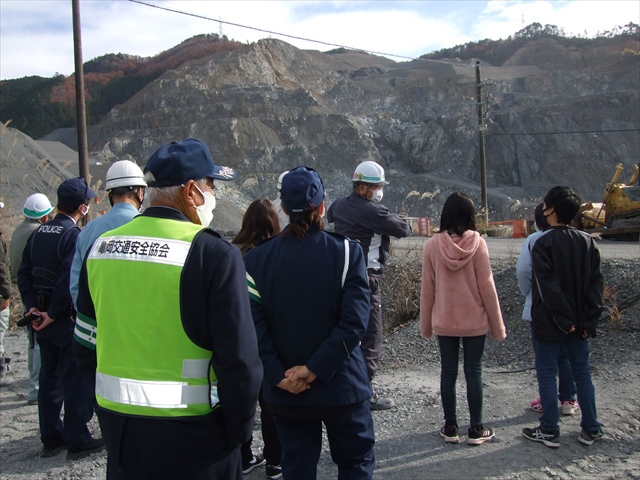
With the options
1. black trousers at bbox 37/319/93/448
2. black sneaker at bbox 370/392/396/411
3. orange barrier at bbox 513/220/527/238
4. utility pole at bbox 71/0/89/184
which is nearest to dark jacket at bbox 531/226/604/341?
black sneaker at bbox 370/392/396/411

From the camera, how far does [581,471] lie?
12.6ft

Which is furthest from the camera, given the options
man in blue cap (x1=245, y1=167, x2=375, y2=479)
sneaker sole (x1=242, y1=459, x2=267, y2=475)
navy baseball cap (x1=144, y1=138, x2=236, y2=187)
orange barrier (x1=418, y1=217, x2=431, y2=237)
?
orange barrier (x1=418, y1=217, x2=431, y2=237)

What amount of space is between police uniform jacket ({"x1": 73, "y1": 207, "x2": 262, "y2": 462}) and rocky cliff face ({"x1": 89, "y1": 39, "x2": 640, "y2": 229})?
36.3 metres

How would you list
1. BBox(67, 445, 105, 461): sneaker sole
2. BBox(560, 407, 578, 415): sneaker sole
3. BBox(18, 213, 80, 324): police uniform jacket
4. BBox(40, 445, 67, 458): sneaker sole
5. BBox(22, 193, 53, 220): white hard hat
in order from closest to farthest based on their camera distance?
BBox(67, 445, 105, 461): sneaker sole → BBox(40, 445, 67, 458): sneaker sole → BBox(18, 213, 80, 324): police uniform jacket → BBox(560, 407, 578, 415): sneaker sole → BBox(22, 193, 53, 220): white hard hat

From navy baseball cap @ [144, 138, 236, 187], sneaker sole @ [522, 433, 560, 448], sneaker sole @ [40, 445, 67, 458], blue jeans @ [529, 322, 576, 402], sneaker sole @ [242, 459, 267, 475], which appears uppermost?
navy baseball cap @ [144, 138, 236, 187]

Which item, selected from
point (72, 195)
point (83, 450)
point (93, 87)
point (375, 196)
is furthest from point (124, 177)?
point (93, 87)

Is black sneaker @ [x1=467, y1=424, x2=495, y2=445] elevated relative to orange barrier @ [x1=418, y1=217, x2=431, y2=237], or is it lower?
lower

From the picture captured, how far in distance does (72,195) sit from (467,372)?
11.0ft

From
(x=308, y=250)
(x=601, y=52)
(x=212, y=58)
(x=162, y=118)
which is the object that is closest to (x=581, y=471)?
(x=308, y=250)

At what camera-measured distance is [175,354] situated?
204cm

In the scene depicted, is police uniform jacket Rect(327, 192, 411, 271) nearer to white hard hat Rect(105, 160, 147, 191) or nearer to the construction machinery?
white hard hat Rect(105, 160, 147, 191)

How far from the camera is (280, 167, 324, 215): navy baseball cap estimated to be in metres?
2.95

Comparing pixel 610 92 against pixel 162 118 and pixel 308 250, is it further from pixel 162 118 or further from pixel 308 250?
pixel 308 250

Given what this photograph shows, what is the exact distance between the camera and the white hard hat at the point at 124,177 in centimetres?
399
